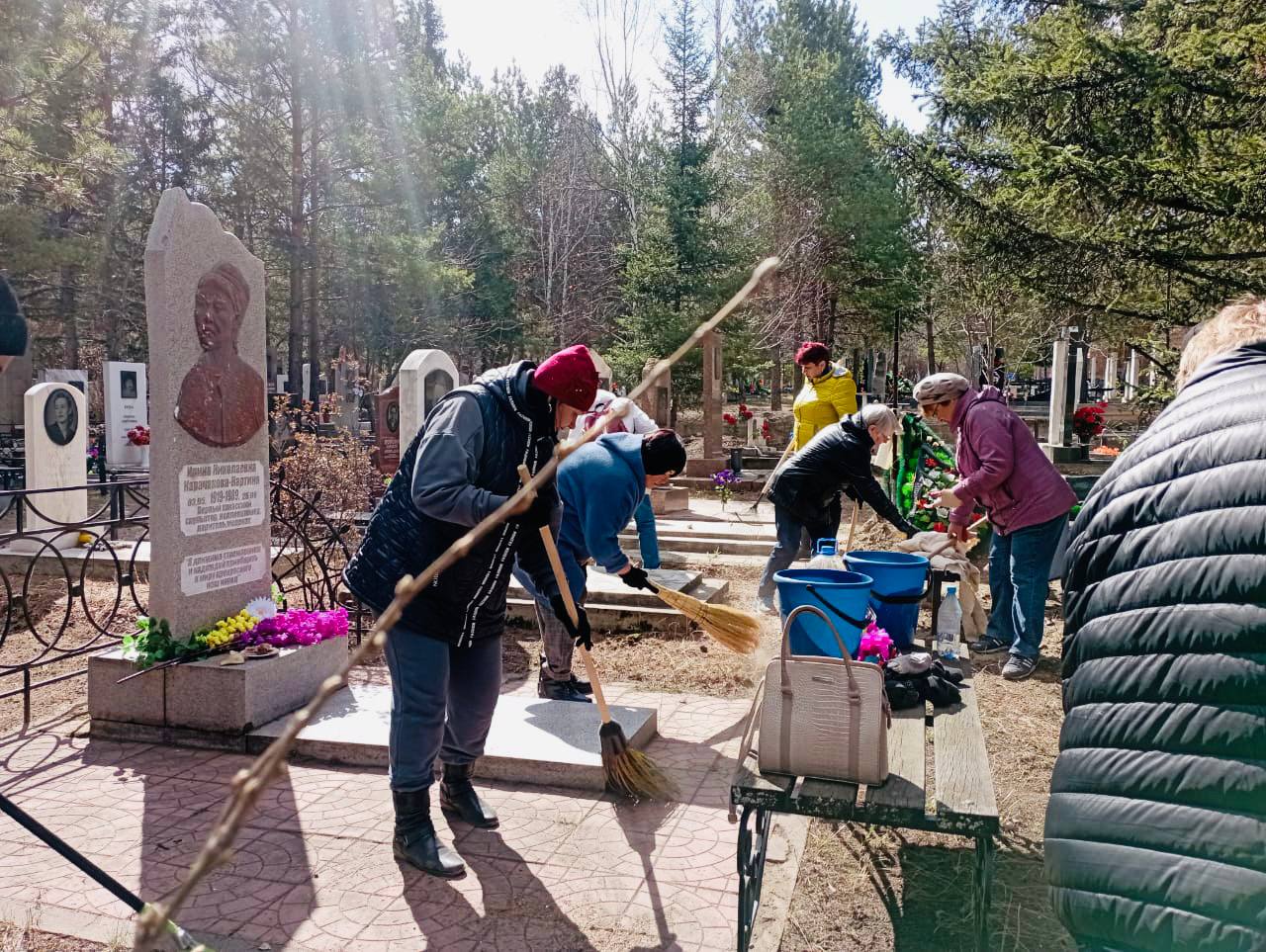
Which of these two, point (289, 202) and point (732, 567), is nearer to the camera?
point (732, 567)

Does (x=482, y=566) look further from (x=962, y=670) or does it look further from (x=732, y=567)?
(x=732, y=567)

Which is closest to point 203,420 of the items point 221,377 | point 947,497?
point 221,377

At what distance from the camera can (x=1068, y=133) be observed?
8.54 metres

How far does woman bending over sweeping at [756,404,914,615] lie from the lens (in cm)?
622

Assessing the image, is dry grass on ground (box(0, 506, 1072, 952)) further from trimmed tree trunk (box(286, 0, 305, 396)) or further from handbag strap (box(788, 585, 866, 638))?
trimmed tree trunk (box(286, 0, 305, 396))

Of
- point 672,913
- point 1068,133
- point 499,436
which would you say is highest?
point 1068,133

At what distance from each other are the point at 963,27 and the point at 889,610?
21879mm

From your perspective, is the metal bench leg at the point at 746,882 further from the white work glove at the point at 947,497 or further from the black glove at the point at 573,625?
the white work glove at the point at 947,497

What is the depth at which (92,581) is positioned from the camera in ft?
28.8

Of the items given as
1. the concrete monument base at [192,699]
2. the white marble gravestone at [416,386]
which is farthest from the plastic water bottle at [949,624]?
the white marble gravestone at [416,386]

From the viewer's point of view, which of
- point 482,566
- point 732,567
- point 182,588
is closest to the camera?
point 482,566

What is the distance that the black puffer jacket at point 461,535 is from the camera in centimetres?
336

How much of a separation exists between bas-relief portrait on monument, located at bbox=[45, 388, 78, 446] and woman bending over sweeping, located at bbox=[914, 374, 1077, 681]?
963 cm

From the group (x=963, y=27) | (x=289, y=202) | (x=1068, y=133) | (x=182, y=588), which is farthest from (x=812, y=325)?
(x=182, y=588)
